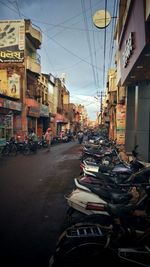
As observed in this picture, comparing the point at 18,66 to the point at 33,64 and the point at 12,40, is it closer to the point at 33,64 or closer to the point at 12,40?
the point at 33,64

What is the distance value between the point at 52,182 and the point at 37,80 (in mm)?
30274

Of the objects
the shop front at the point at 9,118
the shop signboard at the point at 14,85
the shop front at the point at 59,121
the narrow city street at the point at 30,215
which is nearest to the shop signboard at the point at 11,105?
the shop front at the point at 9,118

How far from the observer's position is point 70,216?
560 cm

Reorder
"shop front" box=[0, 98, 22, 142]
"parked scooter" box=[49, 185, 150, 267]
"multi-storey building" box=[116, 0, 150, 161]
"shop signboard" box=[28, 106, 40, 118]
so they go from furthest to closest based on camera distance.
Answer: "shop signboard" box=[28, 106, 40, 118] < "shop front" box=[0, 98, 22, 142] < "multi-storey building" box=[116, 0, 150, 161] < "parked scooter" box=[49, 185, 150, 267]

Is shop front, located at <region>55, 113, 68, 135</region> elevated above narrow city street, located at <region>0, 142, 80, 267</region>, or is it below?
above

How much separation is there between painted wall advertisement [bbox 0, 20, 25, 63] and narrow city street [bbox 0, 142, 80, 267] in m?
23.7

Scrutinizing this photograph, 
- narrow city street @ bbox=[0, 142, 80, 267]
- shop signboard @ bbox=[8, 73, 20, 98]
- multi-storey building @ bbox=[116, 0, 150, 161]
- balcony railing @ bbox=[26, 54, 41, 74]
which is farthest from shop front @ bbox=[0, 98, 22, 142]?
narrow city street @ bbox=[0, 142, 80, 267]

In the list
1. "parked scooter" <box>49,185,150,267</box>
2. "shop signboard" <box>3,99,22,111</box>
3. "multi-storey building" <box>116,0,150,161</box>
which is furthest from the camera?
"shop signboard" <box>3,99,22,111</box>

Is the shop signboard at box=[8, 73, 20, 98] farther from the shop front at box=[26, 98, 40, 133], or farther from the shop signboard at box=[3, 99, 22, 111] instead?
the shop signboard at box=[3, 99, 22, 111]

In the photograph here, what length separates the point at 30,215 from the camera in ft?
22.1

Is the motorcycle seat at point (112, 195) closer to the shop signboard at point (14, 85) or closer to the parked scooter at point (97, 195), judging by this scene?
the parked scooter at point (97, 195)

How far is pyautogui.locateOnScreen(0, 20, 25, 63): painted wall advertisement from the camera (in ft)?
110

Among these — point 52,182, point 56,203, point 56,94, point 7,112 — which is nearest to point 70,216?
point 56,203

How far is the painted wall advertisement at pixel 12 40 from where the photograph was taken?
3356 cm
